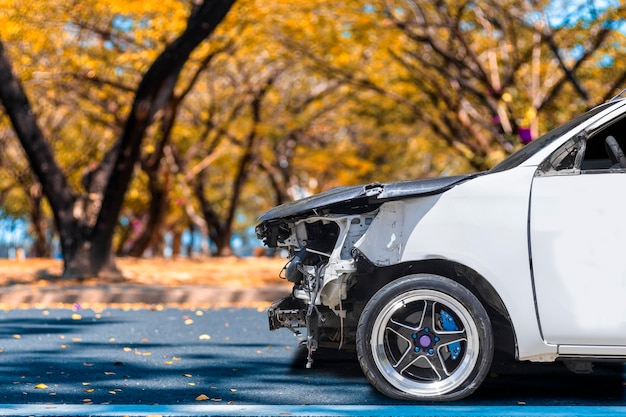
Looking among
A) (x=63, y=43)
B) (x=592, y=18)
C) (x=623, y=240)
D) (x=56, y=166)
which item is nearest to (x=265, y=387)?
(x=623, y=240)

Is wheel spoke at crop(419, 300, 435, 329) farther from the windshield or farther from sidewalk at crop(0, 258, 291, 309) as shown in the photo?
sidewalk at crop(0, 258, 291, 309)

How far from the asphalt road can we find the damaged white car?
0.91 ft

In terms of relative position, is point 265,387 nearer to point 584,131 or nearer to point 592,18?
point 584,131

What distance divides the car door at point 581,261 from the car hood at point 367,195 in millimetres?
484

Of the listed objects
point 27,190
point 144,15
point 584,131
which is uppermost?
point 144,15

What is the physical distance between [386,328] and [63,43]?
62.1ft

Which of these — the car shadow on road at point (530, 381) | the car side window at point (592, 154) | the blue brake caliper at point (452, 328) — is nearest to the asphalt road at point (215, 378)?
the car shadow on road at point (530, 381)

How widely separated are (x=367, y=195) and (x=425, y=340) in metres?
0.82

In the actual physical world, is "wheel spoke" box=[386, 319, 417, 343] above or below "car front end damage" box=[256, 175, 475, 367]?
below

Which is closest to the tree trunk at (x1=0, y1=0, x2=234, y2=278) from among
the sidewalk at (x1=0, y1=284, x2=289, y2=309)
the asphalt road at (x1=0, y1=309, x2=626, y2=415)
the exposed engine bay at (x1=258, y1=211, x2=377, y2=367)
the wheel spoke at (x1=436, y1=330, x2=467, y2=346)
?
the sidewalk at (x1=0, y1=284, x2=289, y2=309)

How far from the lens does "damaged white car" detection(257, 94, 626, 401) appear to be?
16.9 feet

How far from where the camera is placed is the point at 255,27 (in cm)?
1997

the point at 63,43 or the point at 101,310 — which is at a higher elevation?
the point at 63,43

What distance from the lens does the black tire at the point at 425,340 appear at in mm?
5246
